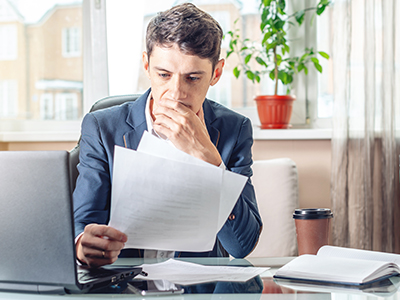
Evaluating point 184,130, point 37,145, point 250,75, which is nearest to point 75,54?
point 37,145

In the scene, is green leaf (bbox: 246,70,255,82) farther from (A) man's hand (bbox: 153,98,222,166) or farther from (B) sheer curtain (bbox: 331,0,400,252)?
(A) man's hand (bbox: 153,98,222,166)

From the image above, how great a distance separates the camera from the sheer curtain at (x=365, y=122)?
6.23 ft

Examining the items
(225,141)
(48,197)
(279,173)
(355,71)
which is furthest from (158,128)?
(355,71)

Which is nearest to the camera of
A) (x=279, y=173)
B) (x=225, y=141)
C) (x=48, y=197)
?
(x=48, y=197)

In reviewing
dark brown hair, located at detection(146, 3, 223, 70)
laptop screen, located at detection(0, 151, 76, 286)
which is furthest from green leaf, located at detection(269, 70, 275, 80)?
laptop screen, located at detection(0, 151, 76, 286)

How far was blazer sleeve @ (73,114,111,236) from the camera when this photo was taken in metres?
1.05

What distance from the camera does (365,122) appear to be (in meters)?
1.91

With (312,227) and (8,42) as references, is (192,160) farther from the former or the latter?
(8,42)

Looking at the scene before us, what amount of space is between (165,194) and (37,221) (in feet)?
0.68

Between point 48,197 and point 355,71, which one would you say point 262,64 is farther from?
point 48,197

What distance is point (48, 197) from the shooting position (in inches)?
23.4

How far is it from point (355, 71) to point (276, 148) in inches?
19.3

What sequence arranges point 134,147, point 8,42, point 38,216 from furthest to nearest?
point 8,42
point 134,147
point 38,216

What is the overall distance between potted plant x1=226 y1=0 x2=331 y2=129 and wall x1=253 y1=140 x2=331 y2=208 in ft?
0.34
